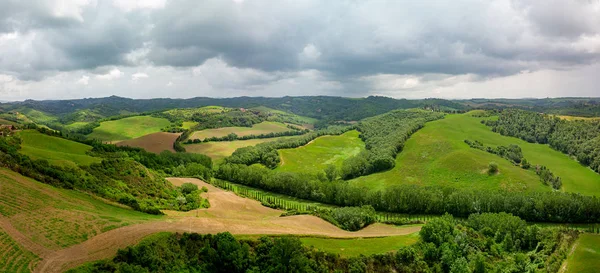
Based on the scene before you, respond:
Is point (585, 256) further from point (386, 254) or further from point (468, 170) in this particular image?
point (468, 170)

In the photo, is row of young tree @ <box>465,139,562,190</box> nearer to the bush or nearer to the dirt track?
the bush

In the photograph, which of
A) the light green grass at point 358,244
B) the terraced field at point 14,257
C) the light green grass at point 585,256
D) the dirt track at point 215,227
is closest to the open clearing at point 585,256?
the light green grass at point 585,256

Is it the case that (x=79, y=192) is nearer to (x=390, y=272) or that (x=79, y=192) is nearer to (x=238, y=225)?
(x=238, y=225)

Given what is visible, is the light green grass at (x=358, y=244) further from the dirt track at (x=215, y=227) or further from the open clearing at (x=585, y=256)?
the open clearing at (x=585, y=256)

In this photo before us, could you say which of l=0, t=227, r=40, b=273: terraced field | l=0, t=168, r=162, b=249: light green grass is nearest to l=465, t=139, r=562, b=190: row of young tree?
l=0, t=168, r=162, b=249: light green grass

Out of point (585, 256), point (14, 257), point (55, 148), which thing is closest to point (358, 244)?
point (585, 256)

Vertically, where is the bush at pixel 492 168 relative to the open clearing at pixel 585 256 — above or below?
above
